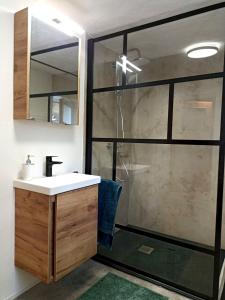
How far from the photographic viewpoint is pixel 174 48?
2.10m

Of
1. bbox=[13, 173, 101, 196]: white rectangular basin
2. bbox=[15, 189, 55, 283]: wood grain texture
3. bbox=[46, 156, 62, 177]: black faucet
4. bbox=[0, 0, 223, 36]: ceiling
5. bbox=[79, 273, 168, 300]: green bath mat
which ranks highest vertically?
bbox=[0, 0, 223, 36]: ceiling

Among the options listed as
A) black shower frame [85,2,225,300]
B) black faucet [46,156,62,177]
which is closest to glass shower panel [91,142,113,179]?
black shower frame [85,2,225,300]

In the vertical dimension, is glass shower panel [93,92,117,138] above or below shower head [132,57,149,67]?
below

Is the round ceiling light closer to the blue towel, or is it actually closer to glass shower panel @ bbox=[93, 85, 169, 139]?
glass shower panel @ bbox=[93, 85, 169, 139]

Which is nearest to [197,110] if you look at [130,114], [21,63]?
[130,114]

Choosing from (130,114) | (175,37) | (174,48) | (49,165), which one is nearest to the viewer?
(49,165)

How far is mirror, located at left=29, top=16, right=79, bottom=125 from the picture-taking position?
1.66m

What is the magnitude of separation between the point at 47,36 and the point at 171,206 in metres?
2.02

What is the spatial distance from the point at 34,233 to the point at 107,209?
672 millimetres

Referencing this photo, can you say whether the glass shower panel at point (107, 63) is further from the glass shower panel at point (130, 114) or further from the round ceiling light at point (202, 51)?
the round ceiling light at point (202, 51)

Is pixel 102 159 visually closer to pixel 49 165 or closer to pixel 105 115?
pixel 105 115

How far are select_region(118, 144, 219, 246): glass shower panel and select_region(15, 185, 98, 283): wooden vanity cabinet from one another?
82cm

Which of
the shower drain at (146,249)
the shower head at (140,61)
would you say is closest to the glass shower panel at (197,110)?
the shower head at (140,61)

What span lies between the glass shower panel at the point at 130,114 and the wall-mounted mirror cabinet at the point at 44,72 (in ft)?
1.18
